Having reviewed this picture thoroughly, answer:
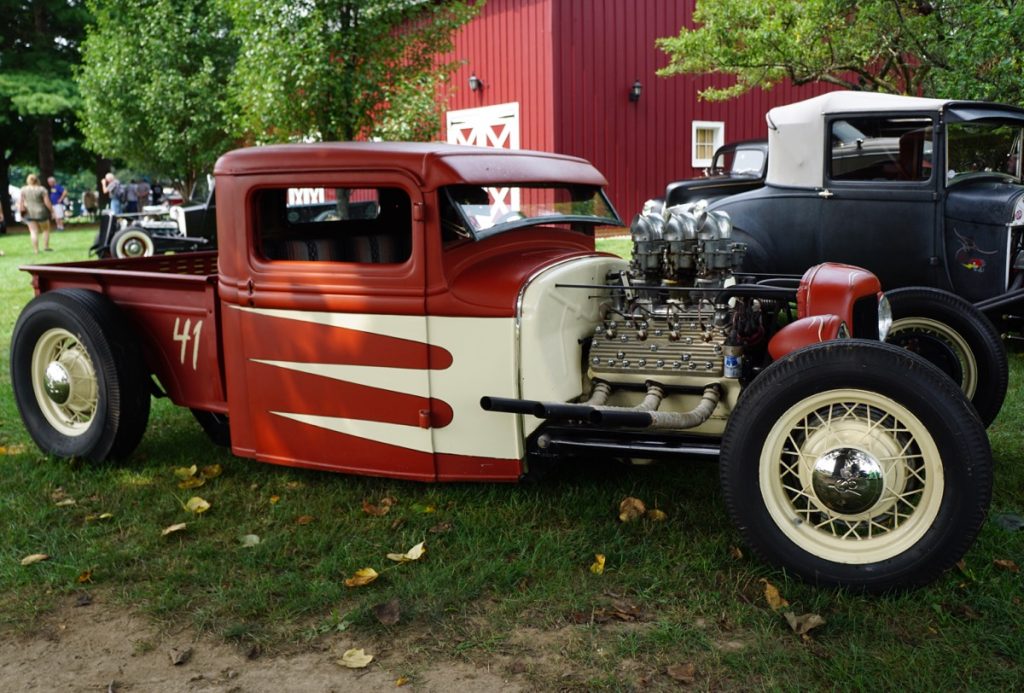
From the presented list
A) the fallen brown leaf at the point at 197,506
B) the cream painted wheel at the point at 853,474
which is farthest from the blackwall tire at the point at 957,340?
the fallen brown leaf at the point at 197,506

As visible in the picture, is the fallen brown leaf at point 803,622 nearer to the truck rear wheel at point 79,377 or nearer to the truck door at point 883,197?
the truck rear wheel at point 79,377

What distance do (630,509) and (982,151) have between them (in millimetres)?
4830

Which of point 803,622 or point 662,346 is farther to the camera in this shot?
point 662,346

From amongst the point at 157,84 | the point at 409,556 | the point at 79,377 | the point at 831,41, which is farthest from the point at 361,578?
the point at 157,84

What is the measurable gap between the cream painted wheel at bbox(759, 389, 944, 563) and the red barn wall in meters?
12.5

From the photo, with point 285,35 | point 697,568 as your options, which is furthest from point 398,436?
point 285,35

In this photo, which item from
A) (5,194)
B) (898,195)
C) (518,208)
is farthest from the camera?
(5,194)

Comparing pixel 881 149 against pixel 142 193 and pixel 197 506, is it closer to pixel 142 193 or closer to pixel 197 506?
pixel 197 506

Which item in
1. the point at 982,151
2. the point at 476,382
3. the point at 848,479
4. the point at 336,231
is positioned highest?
the point at 982,151

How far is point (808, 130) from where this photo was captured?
7340 mm

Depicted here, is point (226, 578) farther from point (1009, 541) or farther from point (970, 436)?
point (1009, 541)

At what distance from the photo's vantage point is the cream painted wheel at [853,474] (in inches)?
121

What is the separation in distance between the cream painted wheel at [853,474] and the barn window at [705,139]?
15.2 metres

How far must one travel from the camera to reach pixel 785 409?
317cm
